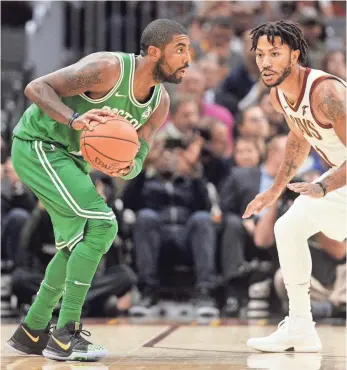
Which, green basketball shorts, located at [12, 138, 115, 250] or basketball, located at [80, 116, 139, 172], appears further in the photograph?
green basketball shorts, located at [12, 138, 115, 250]

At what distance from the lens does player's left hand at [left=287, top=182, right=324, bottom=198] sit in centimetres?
494

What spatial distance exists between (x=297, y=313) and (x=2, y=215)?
12.9 feet

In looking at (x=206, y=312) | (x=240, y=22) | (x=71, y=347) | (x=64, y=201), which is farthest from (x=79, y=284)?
(x=240, y=22)

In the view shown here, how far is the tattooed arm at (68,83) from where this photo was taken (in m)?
4.96

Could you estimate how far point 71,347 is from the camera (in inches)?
196

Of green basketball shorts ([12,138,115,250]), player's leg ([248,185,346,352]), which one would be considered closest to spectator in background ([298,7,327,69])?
player's leg ([248,185,346,352])

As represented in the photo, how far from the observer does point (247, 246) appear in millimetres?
8062

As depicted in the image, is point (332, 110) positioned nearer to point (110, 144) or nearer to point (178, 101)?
point (110, 144)

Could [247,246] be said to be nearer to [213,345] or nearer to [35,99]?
[213,345]

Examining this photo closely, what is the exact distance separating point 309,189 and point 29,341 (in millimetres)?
1950

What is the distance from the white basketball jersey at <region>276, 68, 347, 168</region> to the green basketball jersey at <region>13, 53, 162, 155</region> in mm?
925

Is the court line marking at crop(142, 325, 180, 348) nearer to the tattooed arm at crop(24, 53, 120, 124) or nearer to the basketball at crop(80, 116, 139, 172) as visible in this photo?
the basketball at crop(80, 116, 139, 172)

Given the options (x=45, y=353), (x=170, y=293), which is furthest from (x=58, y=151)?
(x=170, y=293)

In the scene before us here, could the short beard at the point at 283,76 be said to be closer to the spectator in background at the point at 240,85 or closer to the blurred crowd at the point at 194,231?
the blurred crowd at the point at 194,231
